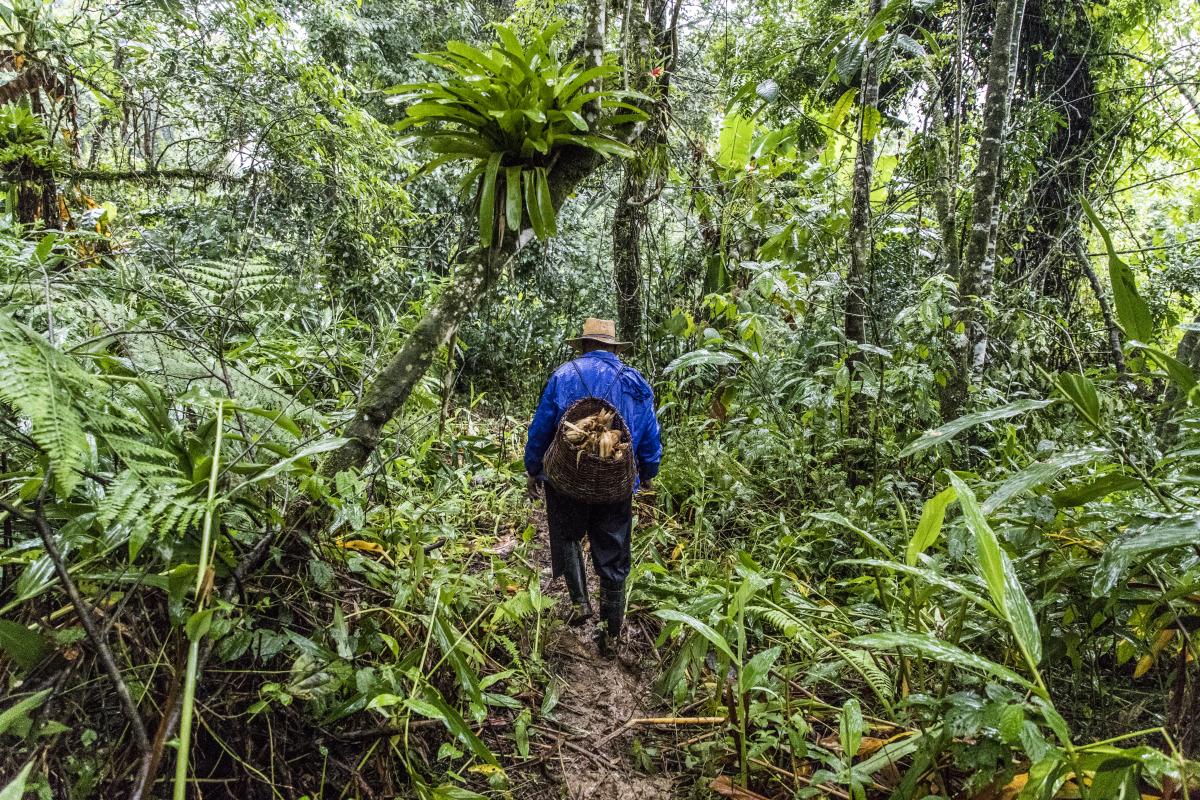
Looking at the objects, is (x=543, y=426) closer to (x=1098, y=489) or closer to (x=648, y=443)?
(x=648, y=443)

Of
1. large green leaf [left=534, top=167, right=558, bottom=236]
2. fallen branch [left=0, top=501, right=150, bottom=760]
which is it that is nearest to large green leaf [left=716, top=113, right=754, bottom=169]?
large green leaf [left=534, top=167, right=558, bottom=236]

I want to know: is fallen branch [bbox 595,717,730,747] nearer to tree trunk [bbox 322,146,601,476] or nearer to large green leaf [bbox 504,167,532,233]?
tree trunk [bbox 322,146,601,476]

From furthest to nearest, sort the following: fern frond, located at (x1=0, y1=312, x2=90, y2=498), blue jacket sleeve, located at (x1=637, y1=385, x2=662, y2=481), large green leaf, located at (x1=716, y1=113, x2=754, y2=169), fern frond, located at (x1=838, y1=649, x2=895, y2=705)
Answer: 1. large green leaf, located at (x1=716, y1=113, x2=754, y2=169)
2. blue jacket sleeve, located at (x1=637, y1=385, x2=662, y2=481)
3. fern frond, located at (x1=838, y1=649, x2=895, y2=705)
4. fern frond, located at (x1=0, y1=312, x2=90, y2=498)

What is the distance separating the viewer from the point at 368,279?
202 inches

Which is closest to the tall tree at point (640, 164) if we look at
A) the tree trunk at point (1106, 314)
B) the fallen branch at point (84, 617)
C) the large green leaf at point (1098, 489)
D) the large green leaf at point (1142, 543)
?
the large green leaf at point (1098, 489)

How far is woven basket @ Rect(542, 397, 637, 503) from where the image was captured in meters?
2.66

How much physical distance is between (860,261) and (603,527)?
91.4 inches

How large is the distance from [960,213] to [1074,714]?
4292 mm

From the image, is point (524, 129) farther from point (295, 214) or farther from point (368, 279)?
point (368, 279)

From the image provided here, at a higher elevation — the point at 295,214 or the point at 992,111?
the point at 992,111

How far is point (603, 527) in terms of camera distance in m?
2.90

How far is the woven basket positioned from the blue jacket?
0.15 m

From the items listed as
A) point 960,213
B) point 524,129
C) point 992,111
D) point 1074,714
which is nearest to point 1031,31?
point 960,213

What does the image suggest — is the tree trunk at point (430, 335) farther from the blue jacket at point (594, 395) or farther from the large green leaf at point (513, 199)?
the blue jacket at point (594, 395)
